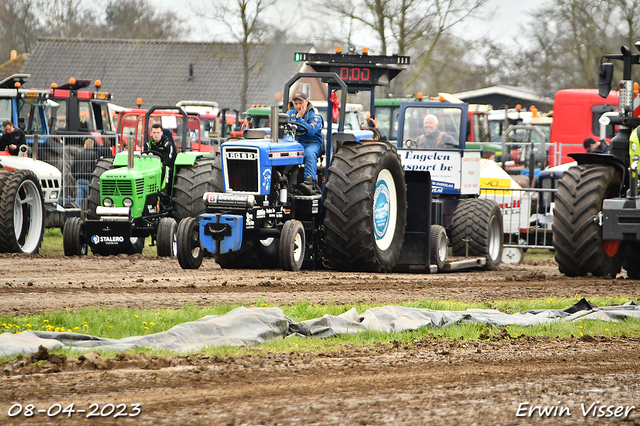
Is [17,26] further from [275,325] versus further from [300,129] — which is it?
[275,325]

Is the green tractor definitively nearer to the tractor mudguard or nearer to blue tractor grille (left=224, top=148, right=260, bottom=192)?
blue tractor grille (left=224, top=148, right=260, bottom=192)

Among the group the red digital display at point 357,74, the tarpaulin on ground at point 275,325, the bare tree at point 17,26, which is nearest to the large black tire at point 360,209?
the red digital display at point 357,74

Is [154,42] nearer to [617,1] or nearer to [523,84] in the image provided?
[523,84]

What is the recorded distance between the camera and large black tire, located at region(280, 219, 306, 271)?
9.63m

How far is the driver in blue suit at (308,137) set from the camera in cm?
1029

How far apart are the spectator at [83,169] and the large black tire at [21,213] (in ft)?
14.7

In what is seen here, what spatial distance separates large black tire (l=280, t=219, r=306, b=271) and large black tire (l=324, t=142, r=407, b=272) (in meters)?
0.31

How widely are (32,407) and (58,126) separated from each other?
16.8 metres

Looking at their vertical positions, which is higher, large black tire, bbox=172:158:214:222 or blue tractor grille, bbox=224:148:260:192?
blue tractor grille, bbox=224:148:260:192

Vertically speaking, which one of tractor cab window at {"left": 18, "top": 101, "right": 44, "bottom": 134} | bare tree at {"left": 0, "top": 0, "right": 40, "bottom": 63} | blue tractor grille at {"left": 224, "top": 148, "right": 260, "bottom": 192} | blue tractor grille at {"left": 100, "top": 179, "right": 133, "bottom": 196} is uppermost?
bare tree at {"left": 0, "top": 0, "right": 40, "bottom": 63}

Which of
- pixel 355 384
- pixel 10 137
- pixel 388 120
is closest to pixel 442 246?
pixel 355 384

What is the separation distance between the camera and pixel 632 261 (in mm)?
10633

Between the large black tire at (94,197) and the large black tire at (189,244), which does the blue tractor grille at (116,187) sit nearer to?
the large black tire at (94,197)

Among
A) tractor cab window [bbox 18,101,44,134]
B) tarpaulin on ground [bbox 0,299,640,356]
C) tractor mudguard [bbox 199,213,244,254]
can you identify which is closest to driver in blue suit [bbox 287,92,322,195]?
tractor mudguard [bbox 199,213,244,254]
